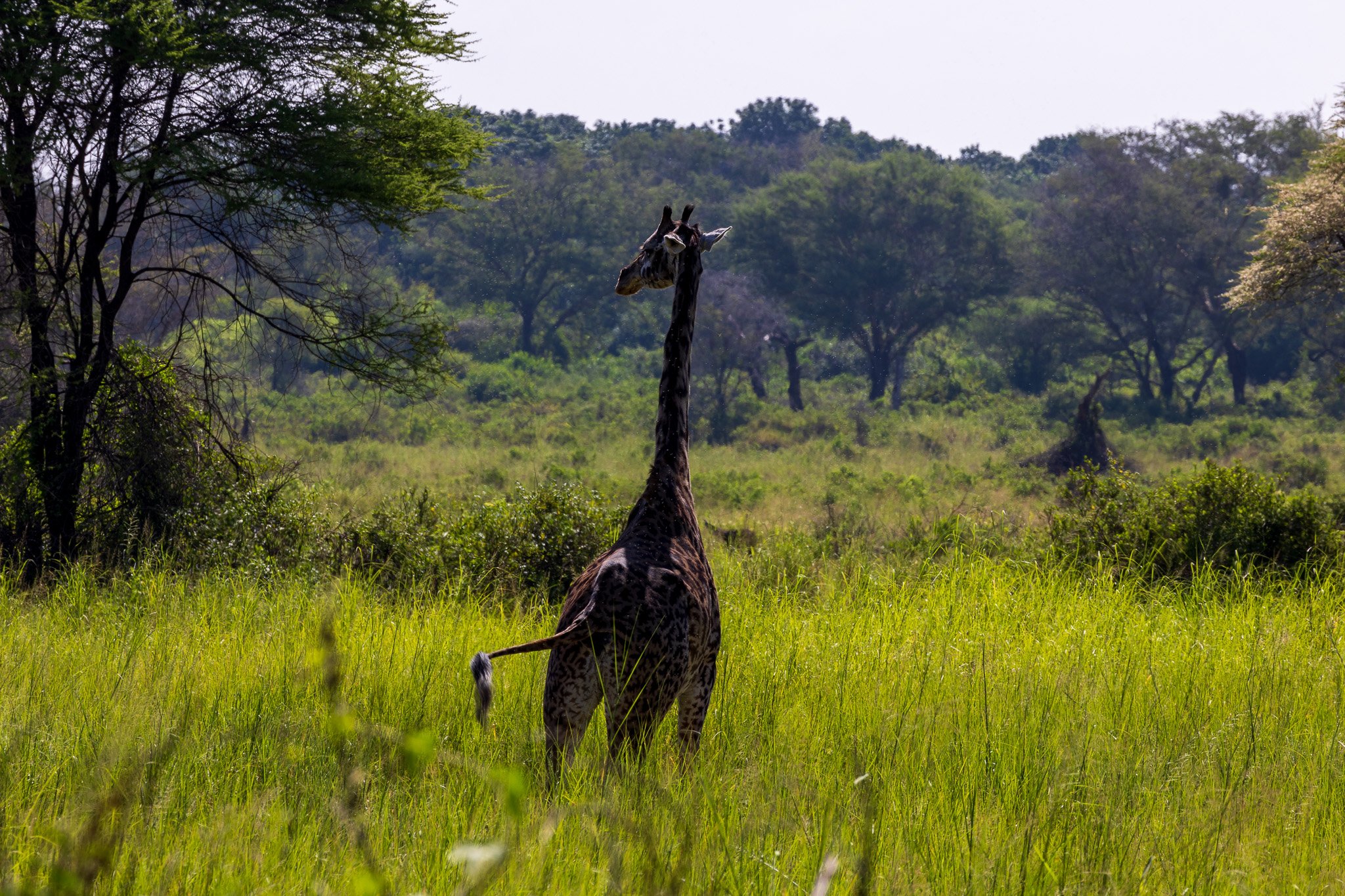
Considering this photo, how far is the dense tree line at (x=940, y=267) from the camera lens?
125 ft

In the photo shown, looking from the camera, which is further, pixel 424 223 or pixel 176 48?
pixel 424 223

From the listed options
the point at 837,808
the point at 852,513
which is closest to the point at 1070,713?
the point at 837,808

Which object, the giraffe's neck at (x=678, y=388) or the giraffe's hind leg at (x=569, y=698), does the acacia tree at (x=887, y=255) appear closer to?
the giraffe's neck at (x=678, y=388)

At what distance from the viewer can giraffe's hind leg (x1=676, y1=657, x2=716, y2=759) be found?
3934 millimetres

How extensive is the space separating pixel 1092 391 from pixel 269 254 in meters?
24.4

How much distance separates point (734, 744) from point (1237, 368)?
3858 centimetres

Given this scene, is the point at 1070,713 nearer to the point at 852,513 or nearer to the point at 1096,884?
the point at 1096,884

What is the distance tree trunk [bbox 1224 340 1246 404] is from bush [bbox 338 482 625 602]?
3320cm

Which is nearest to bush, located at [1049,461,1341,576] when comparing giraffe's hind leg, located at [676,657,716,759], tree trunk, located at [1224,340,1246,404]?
giraffe's hind leg, located at [676,657,716,759]

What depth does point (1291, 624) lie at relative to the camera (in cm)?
632

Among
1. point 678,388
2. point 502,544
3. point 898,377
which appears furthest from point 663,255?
point 898,377

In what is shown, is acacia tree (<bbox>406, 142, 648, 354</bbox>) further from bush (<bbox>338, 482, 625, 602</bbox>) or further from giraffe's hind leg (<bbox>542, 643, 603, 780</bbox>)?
giraffe's hind leg (<bbox>542, 643, 603, 780</bbox>)

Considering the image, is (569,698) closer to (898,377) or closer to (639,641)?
(639,641)

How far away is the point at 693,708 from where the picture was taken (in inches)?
155
